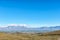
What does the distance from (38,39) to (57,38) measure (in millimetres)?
6615

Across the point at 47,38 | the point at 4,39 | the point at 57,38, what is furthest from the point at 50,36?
the point at 4,39

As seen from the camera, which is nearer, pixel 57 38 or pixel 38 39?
pixel 57 38

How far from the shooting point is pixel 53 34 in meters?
27.2

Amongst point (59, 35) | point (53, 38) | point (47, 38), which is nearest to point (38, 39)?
point (47, 38)

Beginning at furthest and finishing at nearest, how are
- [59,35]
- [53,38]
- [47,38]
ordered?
[47,38] → [53,38] → [59,35]

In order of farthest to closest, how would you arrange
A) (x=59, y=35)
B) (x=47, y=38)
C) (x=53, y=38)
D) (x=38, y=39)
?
1. (x=38, y=39)
2. (x=47, y=38)
3. (x=53, y=38)
4. (x=59, y=35)

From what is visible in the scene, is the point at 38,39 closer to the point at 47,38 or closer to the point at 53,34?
the point at 47,38

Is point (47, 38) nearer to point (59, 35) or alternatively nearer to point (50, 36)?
point (50, 36)

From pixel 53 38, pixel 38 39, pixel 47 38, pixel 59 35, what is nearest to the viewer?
pixel 59 35

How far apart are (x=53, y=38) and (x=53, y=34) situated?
36.0 inches

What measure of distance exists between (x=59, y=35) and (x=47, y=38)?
4067mm

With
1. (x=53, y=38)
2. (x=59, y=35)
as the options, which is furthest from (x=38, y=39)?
(x=59, y=35)

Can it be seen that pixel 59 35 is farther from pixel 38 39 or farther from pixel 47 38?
pixel 38 39

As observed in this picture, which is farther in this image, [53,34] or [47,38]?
[47,38]
